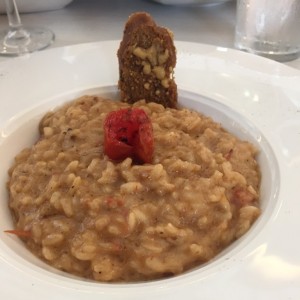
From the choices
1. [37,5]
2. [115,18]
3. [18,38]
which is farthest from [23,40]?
[115,18]

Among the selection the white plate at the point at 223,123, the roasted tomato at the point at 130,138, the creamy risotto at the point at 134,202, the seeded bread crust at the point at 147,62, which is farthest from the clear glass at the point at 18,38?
the roasted tomato at the point at 130,138

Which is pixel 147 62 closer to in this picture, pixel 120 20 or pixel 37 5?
pixel 120 20

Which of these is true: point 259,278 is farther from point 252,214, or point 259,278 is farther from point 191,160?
point 191,160

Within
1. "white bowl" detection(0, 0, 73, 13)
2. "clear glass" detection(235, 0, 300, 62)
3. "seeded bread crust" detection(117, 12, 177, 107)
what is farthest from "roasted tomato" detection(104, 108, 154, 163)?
"white bowl" detection(0, 0, 73, 13)

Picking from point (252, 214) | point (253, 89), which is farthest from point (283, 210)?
point (253, 89)

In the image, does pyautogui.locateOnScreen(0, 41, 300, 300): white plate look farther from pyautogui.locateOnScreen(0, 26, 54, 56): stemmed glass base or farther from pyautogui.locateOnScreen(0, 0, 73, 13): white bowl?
pyautogui.locateOnScreen(0, 0, 73, 13): white bowl

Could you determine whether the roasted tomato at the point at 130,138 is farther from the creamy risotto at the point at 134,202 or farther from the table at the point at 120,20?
the table at the point at 120,20

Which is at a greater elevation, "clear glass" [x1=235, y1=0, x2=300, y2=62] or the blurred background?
"clear glass" [x1=235, y1=0, x2=300, y2=62]
